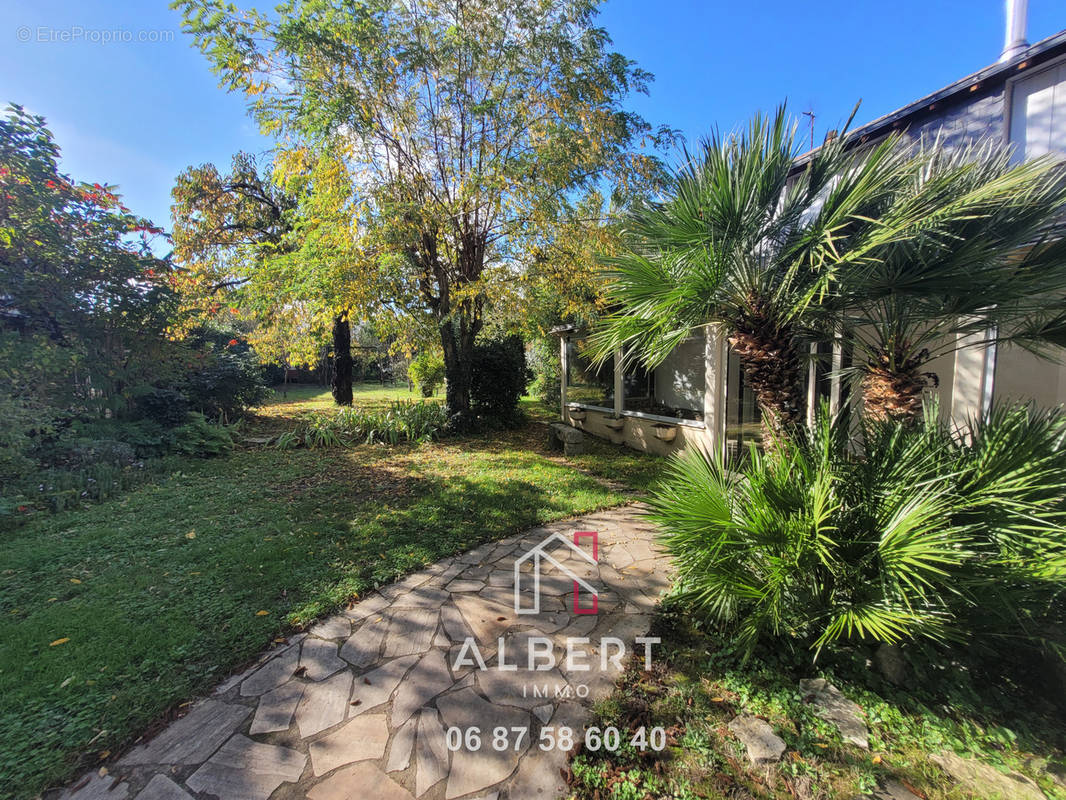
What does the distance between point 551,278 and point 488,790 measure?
706 centimetres

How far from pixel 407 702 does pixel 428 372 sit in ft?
41.8

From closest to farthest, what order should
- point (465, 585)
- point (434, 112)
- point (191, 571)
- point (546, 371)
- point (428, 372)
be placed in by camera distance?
point (465, 585) < point (191, 571) < point (434, 112) < point (428, 372) < point (546, 371)

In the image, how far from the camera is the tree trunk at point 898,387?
2.72 metres

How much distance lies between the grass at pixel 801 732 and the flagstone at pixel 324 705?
1.28 metres

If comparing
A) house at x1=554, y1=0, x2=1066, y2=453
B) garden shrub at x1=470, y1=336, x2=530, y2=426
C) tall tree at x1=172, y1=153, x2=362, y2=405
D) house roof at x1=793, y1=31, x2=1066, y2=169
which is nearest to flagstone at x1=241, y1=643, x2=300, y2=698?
house at x1=554, y1=0, x2=1066, y2=453

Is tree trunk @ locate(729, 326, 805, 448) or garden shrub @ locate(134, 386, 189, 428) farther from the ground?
tree trunk @ locate(729, 326, 805, 448)

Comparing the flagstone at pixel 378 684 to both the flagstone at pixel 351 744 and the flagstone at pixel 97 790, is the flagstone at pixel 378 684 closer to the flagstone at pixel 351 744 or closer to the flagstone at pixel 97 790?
the flagstone at pixel 351 744

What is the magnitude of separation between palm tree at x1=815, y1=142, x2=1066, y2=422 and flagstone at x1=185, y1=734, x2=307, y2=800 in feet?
12.7

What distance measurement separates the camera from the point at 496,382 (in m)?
10.5

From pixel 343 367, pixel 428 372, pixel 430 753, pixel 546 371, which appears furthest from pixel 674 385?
pixel 343 367

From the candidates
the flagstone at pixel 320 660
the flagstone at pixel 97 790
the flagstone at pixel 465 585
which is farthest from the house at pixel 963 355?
the flagstone at pixel 97 790

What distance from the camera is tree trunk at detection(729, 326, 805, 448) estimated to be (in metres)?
2.71

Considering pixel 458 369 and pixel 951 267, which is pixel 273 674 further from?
pixel 458 369

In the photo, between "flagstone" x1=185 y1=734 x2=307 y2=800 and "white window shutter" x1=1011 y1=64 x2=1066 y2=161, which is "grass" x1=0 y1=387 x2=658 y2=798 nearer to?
"flagstone" x1=185 y1=734 x2=307 y2=800
